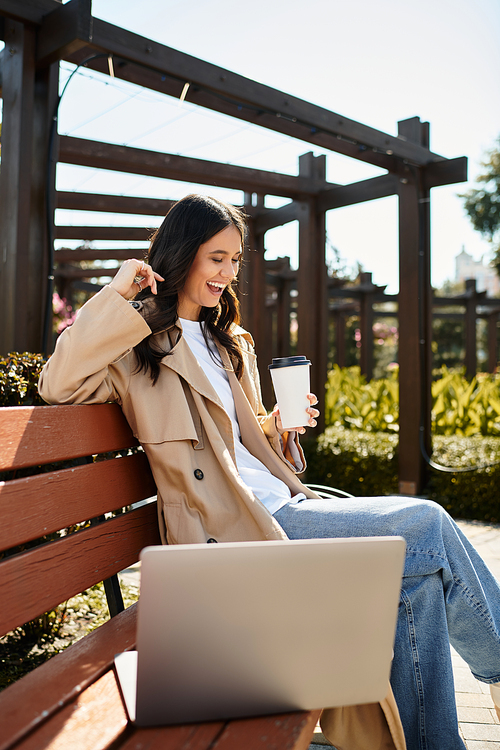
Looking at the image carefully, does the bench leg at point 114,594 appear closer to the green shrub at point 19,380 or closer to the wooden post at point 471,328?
the green shrub at point 19,380

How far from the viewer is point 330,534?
1.62 m

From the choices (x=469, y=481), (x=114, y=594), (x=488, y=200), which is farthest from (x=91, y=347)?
(x=488, y=200)

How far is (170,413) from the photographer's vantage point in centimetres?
164

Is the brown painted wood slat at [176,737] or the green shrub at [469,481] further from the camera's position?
the green shrub at [469,481]

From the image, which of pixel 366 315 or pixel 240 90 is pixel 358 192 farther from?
pixel 366 315

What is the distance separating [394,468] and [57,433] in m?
4.16

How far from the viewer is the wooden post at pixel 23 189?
2922 millimetres

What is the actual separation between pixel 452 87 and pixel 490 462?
5.83 m

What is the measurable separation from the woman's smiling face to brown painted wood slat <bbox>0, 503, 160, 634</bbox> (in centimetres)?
73

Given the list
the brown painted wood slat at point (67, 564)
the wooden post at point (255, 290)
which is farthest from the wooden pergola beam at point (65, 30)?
the wooden post at point (255, 290)

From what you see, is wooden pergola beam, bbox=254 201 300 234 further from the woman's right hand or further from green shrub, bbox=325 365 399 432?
the woman's right hand

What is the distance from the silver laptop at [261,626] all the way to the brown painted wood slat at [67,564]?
0.35 meters

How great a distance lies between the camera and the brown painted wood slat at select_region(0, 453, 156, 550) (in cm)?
118

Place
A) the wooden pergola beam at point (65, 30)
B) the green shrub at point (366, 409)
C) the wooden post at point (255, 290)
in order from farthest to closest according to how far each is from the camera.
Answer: the wooden post at point (255, 290)
the green shrub at point (366, 409)
the wooden pergola beam at point (65, 30)
